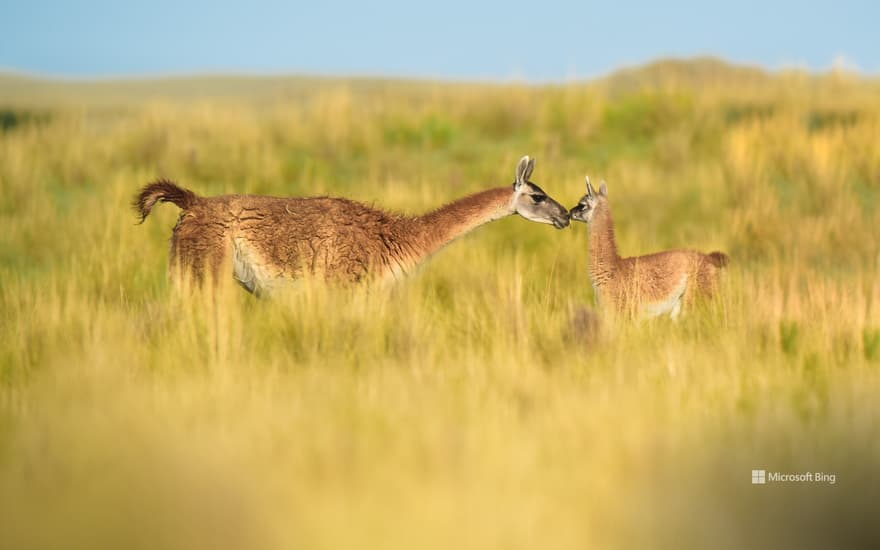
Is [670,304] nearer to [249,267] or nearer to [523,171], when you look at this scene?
[523,171]

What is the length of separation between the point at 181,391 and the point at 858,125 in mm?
13518

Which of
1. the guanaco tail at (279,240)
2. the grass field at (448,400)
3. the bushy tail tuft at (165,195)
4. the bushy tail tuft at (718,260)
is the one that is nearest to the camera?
the grass field at (448,400)

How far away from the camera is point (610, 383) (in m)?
5.74

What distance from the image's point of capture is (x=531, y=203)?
7.79m

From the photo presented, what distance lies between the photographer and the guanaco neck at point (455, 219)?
7.62 m

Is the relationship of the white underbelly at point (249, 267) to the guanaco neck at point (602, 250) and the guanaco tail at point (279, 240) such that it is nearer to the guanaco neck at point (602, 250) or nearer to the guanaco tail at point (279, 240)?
the guanaco tail at point (279, 240)

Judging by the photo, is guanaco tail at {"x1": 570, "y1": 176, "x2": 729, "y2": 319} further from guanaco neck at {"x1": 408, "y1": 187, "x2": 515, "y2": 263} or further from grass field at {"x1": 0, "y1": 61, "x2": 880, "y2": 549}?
guanaco neck at {"x1": 408, "y1": 187, "x2": 515, "y2": 263}

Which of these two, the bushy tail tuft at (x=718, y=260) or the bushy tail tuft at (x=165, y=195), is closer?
the bushy tail tuft at (x=165, y=195)

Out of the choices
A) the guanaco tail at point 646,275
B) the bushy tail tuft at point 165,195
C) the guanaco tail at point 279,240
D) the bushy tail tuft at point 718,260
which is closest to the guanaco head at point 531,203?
the guanaco tail at point 646,275

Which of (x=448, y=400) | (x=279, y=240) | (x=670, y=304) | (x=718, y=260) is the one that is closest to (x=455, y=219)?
(x=279, y=240)

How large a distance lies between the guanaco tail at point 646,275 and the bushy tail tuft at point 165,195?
272 cm

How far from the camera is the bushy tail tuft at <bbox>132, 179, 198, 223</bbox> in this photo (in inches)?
288

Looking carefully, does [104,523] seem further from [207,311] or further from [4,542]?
[207,311]

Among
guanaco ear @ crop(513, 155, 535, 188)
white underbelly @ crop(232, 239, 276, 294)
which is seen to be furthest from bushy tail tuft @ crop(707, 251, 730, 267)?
white underbelly @ crop(232, 239, 276, 294)
